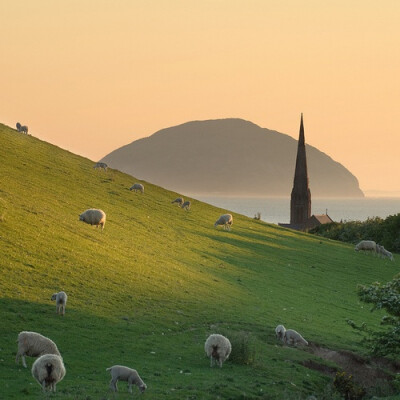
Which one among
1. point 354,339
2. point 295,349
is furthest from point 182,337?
point 354,339

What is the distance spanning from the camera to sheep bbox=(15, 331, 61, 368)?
23.8 m

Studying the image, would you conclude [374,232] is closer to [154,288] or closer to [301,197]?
[154,288]

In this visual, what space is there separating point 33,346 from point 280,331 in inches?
510

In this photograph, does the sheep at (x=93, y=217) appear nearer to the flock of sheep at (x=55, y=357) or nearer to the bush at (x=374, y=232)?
the flock of sheep at (x=55, y=357)

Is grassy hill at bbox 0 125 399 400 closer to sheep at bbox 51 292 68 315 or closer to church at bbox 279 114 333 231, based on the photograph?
sheep at bbox 51 292 68 315

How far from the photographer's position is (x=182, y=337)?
30.8m

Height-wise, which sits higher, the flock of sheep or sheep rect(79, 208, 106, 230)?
sheep rect(79, 208, 106, 230)

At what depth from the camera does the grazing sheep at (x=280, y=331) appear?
109 feet

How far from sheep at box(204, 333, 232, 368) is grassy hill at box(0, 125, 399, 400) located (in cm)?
54

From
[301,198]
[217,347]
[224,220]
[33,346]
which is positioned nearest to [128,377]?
[33,346]

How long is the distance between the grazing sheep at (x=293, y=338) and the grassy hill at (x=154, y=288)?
2.50 ft

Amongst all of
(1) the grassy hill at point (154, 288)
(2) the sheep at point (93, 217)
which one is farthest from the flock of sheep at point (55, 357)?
(2) the sheep at point (93, 217)

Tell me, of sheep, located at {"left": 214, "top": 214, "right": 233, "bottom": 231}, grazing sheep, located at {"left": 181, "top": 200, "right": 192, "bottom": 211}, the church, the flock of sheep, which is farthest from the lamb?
the church

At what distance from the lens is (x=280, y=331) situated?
109 ft
